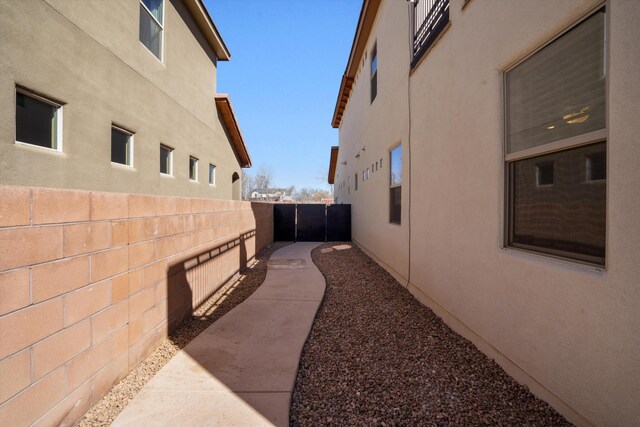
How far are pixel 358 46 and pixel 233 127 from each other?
563 cm

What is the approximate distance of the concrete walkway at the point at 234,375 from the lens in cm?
227

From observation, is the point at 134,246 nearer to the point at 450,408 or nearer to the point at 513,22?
the point at 450,408

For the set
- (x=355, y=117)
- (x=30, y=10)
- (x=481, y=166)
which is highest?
(x=355, y=117)

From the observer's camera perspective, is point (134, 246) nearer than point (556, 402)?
No

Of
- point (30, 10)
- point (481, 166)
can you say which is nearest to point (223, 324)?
point (481, 166)

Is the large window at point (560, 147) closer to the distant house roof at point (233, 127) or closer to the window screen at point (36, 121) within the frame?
the window screen at point (36, 121)

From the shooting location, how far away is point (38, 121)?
438 cm

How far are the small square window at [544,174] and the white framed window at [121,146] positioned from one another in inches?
264

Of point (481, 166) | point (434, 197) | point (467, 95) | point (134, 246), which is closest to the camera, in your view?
point (134, 246)

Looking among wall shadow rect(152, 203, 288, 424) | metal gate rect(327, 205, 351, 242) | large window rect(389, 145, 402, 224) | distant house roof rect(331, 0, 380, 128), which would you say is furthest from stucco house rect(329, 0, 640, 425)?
metal gate rect(327, 205, 351, 242)

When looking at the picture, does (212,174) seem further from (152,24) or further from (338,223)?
(338,223)

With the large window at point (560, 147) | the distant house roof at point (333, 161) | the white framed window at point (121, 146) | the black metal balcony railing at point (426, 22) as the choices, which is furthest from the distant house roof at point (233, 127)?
the large window at point (560, 147)

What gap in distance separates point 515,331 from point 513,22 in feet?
8.92

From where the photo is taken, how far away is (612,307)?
1850 mm
